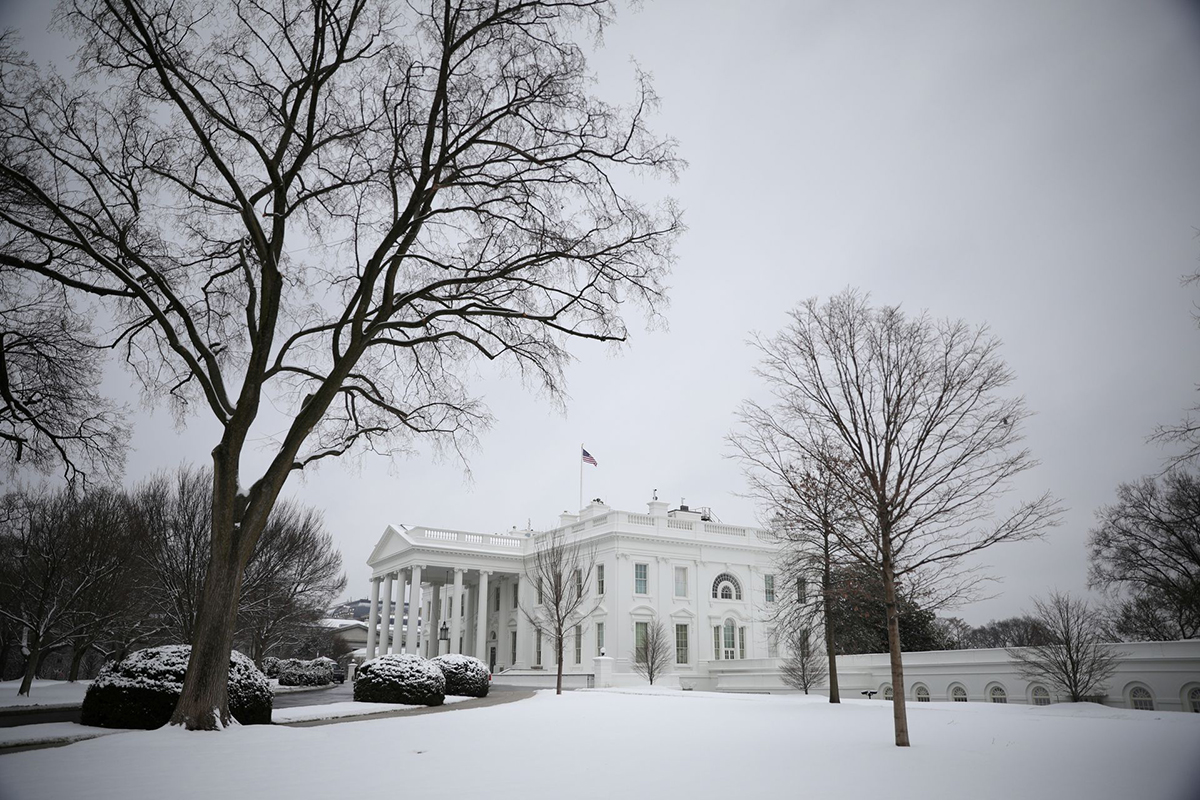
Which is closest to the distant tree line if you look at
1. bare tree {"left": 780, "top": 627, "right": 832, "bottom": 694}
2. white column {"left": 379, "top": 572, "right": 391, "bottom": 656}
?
white column {"left": 379, "top": 572, "right": 391, "bottom": 656}

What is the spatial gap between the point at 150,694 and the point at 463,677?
47.3ft

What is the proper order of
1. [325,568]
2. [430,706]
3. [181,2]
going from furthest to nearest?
[325,568] → [430,706] → [181,2]

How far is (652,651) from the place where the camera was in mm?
39500

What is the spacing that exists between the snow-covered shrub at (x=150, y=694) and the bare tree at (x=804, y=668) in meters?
24.0

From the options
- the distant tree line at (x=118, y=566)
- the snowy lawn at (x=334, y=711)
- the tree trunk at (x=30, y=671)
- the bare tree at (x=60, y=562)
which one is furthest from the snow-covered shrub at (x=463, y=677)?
the bare tree at (x=60, y=562)

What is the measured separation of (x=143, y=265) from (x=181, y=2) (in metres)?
4.23

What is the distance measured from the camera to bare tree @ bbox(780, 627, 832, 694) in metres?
32.1

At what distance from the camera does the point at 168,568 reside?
2881 cm

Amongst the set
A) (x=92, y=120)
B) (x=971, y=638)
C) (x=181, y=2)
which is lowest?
(x=971, y=638)

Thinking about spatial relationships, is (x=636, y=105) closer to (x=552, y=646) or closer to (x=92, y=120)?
(x=92, y=120)

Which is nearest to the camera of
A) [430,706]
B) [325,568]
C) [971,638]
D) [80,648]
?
[430,706]

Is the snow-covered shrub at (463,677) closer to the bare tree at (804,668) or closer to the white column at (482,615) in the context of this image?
the bare tree at (804,668)

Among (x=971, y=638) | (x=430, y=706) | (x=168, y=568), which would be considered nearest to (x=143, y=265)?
(x=430, y=706)

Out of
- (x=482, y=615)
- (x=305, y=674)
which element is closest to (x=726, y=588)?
(x=482, y=615)
